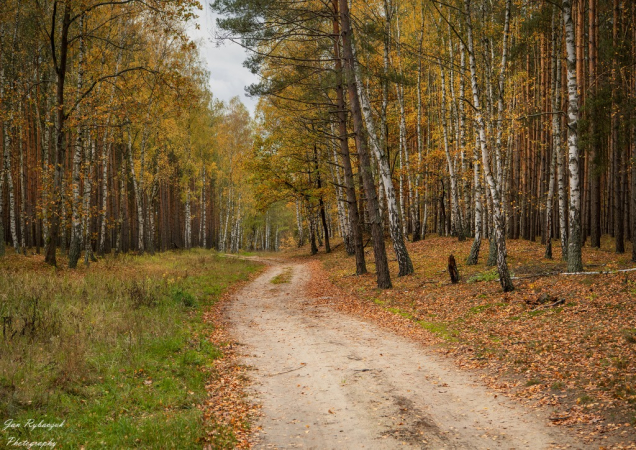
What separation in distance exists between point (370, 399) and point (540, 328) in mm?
4246

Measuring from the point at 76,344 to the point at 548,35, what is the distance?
76.9ft

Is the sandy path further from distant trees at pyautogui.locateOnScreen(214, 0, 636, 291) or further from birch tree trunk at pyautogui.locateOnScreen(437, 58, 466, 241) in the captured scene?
birch tree trunk at pyautogui.locateOnScreen(437, 58, 466, 241)

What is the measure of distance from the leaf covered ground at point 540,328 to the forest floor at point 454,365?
28 mm

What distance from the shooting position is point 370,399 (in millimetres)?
6012

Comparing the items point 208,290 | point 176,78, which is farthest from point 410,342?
point 176,78

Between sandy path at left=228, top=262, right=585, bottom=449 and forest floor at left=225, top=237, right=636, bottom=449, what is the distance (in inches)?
0.9

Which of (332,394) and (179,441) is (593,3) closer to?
(332,394)

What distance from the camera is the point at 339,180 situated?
1104 inches

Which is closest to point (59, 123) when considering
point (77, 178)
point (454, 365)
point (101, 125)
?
point (101, 125)

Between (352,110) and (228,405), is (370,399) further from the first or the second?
(352,110)

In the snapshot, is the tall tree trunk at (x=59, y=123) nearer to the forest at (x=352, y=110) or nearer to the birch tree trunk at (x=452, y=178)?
the forest at (x=352, y=110)

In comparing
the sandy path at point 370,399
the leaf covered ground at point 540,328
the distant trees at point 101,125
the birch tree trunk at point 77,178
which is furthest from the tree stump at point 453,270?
the birch tree trunk at point 77,178

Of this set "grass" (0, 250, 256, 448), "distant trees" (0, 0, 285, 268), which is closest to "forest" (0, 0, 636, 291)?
"distant trees" (0, 0, 285, 268)

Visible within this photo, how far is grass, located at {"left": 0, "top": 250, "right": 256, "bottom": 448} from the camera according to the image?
4785 millimetres
